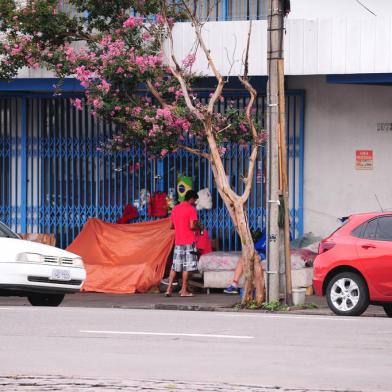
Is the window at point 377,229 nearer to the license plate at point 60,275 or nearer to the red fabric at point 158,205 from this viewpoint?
the license plate at point 60,275

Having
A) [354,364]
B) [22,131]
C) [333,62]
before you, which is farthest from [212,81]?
[354,364]

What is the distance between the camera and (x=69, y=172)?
77.3 feet

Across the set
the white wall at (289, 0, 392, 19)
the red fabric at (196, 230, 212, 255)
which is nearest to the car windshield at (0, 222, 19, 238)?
the red fabric at (196, 230, 212, 255)

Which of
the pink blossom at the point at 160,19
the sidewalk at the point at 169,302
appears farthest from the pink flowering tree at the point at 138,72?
the sidewalk at the point at 169,302

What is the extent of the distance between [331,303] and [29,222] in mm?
8584

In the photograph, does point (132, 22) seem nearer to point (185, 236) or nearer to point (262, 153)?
point (185, 236)

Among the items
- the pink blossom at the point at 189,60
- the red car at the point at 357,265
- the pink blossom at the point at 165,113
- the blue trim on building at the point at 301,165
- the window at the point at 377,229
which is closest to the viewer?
the red car at the point at 357,265

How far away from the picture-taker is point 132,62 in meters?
19.4

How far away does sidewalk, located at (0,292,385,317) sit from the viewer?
18.5 metres

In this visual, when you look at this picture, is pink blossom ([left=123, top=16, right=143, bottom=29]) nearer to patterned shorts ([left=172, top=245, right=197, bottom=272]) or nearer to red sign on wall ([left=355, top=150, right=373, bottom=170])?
patterned shorts ([left=172, top=245, right=197, bottom=272])

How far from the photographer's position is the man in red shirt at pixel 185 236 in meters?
Answer: 20.7

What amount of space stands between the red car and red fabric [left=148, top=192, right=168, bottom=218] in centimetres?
637

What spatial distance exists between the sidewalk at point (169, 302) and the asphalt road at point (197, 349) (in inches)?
115

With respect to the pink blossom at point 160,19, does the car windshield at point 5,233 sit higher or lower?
lower
